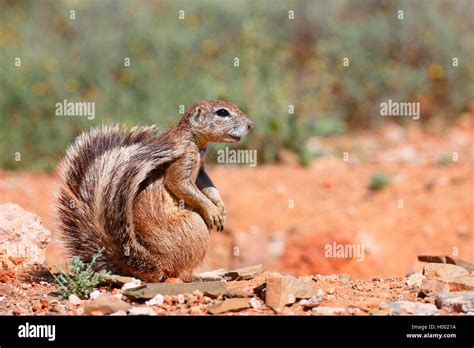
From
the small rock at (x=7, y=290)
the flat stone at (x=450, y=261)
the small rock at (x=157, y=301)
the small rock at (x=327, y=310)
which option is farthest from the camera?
the flat stone at (x=450, y=261)

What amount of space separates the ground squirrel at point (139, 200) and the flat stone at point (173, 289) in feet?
1.74

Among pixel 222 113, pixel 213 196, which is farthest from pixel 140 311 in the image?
pixel 222 113

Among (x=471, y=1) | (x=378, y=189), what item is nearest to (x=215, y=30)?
(x=471, y=1)

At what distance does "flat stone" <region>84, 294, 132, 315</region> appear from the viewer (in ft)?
21.0

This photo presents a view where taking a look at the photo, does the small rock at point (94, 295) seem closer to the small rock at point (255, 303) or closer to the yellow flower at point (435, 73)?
the small rock at point (255, 303)

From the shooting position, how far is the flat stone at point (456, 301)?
6.40m

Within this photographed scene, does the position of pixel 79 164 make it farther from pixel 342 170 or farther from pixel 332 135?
pixel 332 135

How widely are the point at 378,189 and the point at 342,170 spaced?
1254 millimetres

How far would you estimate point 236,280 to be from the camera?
26.1ft

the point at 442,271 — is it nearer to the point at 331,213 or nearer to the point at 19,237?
the point at 19,237

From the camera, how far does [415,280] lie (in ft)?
25.3

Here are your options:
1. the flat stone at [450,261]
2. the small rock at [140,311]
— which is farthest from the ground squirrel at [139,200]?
the flat stone at [450,261]

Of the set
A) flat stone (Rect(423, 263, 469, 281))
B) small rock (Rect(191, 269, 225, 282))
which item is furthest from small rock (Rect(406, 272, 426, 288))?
small rock (Rect(191, 269, 225, 282))

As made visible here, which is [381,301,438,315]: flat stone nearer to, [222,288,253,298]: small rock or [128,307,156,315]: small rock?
[222,288,253,298]: small rock
